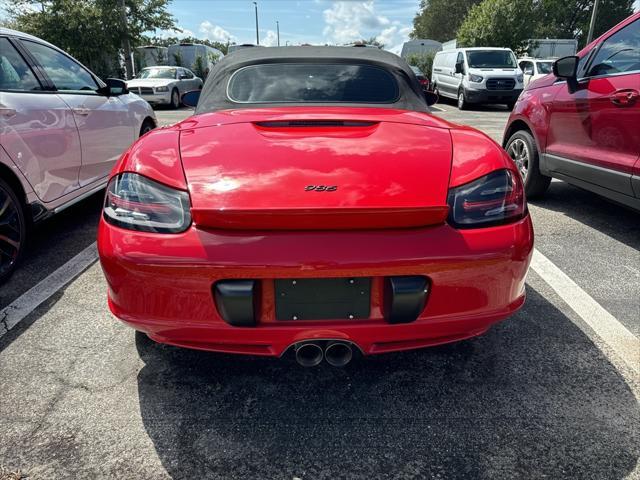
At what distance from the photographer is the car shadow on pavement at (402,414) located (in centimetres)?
166

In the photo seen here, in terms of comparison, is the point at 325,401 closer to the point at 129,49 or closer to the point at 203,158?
the point at 203,158

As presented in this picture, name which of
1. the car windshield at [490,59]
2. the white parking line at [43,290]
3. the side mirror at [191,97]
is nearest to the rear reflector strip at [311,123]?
the side mirror at [191,97]

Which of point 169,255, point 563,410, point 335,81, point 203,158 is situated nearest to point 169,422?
point 169,255

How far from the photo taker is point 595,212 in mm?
4613

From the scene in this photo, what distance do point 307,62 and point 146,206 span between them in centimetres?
159

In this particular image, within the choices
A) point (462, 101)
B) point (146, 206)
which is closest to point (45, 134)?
point (146, 206)

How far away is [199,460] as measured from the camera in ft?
5.50

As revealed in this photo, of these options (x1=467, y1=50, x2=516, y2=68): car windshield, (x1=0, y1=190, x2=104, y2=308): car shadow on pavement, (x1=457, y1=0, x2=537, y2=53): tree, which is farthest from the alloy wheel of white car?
(x1=457, y1=0, x2=537, y2=53): tree

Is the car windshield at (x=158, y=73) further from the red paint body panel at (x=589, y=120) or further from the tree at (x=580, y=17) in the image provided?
the tree at (x=580, y=17)

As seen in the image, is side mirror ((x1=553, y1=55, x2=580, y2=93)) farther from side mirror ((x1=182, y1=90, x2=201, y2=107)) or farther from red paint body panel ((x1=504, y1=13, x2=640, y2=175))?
side mirror ((x1=182, y1=90, x2=201, y2=107))

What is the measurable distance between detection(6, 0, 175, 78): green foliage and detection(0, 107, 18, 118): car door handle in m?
21.3

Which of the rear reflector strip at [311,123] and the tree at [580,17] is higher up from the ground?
the tree at [580,17]

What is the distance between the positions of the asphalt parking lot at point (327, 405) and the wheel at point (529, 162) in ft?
7.02

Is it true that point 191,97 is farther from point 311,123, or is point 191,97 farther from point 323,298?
point 323,298
